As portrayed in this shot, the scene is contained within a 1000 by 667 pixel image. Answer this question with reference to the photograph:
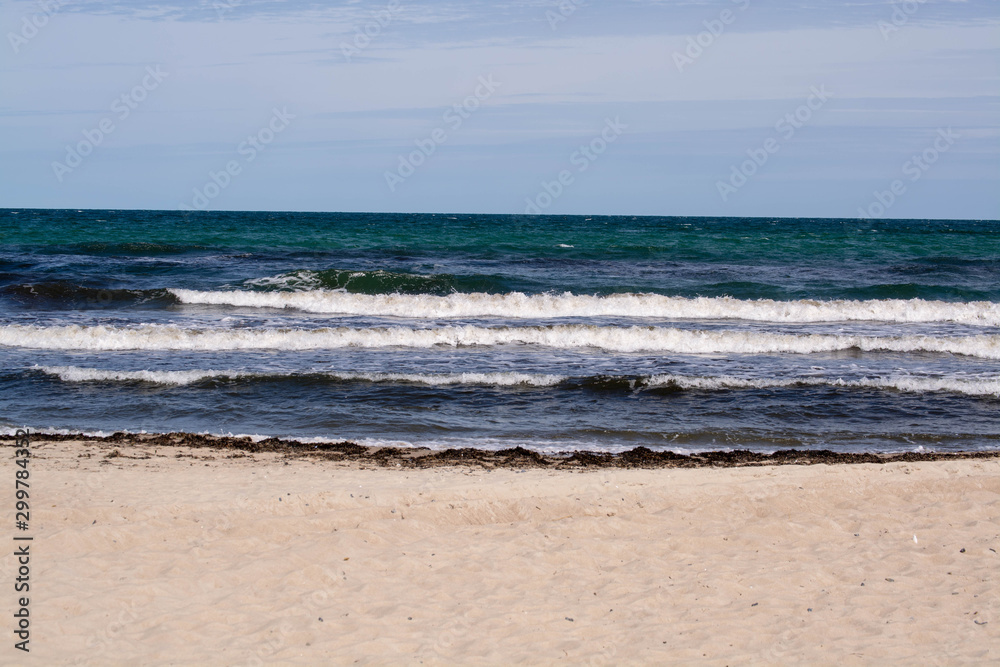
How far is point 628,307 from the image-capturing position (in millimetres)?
17531

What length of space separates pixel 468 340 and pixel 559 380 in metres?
3.47

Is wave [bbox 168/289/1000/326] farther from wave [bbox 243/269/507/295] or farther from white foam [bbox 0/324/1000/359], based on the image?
white foam [bbox 0/324/1000/359]

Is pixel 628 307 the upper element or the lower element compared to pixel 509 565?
upper

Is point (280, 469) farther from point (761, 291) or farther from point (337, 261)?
point (337, 261)

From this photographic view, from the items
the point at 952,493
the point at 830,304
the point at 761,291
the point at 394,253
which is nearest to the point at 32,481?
the point at 952,493

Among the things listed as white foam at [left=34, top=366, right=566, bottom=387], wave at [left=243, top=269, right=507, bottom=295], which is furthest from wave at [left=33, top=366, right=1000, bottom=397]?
wave at [left=243, top=269, right=507, bottom=295]

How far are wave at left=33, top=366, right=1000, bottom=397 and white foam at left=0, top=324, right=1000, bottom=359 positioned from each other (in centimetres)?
220

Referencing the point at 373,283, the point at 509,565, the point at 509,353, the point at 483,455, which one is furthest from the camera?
the point at 373,283

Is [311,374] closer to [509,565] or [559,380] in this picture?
[559,380]

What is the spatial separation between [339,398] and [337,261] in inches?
660

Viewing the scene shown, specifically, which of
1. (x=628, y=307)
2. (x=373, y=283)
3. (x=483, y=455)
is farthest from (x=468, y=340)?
(x=373, y=283)

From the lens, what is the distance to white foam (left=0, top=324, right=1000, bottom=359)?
12438 millimetres

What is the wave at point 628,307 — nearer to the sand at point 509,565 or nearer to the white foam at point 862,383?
the white foam at point 862,383

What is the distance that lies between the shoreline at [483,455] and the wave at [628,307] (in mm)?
9581
